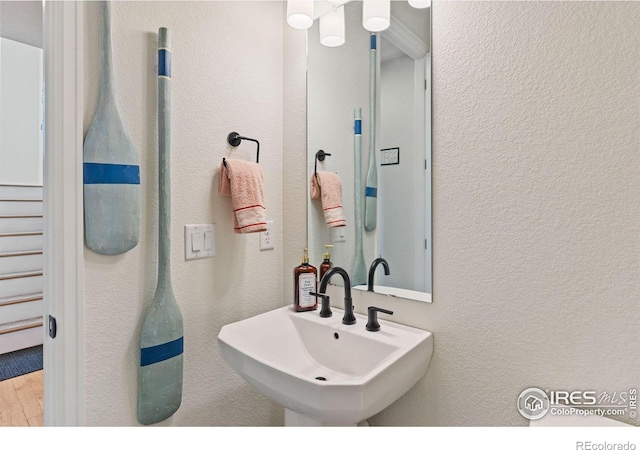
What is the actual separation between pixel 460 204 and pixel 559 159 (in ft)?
0.88

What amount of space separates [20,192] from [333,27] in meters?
2.94

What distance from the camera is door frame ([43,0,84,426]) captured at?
93 centimetres

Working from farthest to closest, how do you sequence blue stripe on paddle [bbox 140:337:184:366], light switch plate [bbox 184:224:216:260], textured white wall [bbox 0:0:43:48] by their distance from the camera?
1. textured white wall [bbox 0:0:43:48]
2. light switch plate [bbox 184:224:216:260]
3. blue stripe on paddle [bbox 140:337:184:366]

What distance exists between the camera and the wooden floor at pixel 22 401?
6.22ft

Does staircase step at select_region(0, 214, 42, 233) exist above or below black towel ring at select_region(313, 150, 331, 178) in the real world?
below

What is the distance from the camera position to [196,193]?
1.21 metres

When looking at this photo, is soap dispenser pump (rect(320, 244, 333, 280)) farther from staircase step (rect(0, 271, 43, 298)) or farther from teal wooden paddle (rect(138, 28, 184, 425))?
staircase step (rect(0, 271, 43, 298))

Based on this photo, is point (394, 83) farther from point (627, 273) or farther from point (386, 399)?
point (386, 399)

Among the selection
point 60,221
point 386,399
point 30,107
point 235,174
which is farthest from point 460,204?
point 30,107

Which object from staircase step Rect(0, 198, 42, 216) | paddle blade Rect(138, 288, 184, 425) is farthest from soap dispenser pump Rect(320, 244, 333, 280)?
staircase step Rect(0, 198, 42, 216)

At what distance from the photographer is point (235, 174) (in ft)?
4.05

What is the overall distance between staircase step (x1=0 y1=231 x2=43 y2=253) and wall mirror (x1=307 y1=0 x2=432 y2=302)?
267 centimetres

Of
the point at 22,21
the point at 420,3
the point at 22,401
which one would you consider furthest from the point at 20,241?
the point at 420,3

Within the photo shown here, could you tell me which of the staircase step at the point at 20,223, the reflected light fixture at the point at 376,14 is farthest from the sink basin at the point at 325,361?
the staircase step at the point at 20,223
